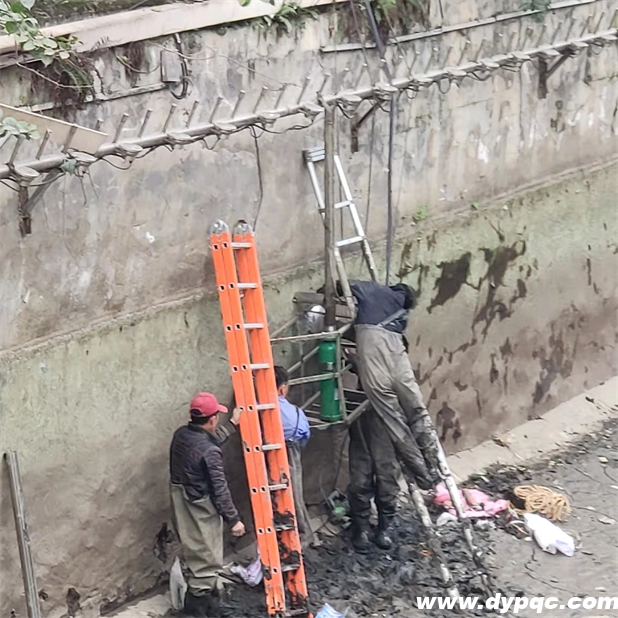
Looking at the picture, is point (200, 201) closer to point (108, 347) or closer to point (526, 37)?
point (108, 347)

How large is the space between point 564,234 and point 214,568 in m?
4.59

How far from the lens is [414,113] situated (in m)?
8.15

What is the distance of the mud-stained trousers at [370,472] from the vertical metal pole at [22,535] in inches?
92.6

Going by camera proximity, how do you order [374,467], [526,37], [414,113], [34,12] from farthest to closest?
[526,37] < [414,113] < [374,467] < [34,12]

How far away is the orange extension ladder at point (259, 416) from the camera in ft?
22.3

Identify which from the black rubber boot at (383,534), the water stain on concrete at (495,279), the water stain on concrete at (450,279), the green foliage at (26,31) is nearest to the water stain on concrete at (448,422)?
the water stain on concrete at (495,279)

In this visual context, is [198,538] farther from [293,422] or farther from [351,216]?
[351,216]

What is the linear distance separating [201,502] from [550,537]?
2735mm

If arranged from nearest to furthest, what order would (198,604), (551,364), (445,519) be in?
1. (198,604)
2. (445,519)
3. (551,364)

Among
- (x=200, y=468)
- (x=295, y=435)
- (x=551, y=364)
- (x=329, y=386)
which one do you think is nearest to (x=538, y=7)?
(x=551, y=364)

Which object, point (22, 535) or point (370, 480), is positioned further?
point (370, 480)

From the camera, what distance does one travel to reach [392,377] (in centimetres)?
735

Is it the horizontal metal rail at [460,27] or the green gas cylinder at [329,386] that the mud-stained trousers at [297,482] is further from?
the horizontal metal rail at [460,27]

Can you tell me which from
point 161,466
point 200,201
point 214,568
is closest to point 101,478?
point 161,466
